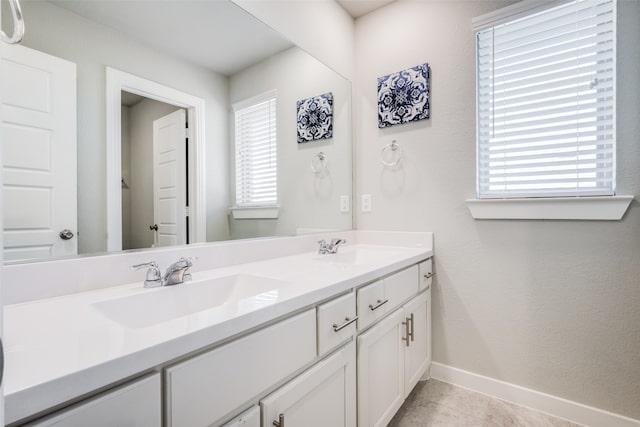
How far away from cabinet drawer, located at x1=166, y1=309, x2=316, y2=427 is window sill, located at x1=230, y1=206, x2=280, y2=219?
0.67m

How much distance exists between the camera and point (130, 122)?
3.34 feet

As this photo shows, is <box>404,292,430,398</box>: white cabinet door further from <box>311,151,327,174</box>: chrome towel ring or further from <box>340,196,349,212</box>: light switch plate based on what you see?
<box>311,151,327,174</box>: chrome towel ring

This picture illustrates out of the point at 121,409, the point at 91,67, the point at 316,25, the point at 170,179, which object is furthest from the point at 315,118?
the point at 121,409

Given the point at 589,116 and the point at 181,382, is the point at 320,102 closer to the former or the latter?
the point at 589,116

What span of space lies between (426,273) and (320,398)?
1.01m

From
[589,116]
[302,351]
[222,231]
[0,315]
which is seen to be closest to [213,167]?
[222,231]

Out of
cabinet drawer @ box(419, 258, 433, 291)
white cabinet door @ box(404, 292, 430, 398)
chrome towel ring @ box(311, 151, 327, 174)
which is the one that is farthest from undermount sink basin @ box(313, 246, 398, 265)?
chrome towel ring @ box(311, 151, 327, 174)

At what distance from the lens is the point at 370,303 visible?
116 cm

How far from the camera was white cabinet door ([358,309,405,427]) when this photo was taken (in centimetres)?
112

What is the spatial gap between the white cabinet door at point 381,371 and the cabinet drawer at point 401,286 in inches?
2.3

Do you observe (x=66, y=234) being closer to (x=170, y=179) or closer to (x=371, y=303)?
(x=170, y=179)

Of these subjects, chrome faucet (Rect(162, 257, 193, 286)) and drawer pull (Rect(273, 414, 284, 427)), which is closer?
drawer pull (Rect(273, 414, 284, 427))

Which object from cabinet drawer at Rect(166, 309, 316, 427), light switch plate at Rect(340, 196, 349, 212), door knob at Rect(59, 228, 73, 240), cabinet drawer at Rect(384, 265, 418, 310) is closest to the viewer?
cabinet drawer at Rect(166, 309, 316, 427)

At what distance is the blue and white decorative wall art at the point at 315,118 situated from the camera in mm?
1796
